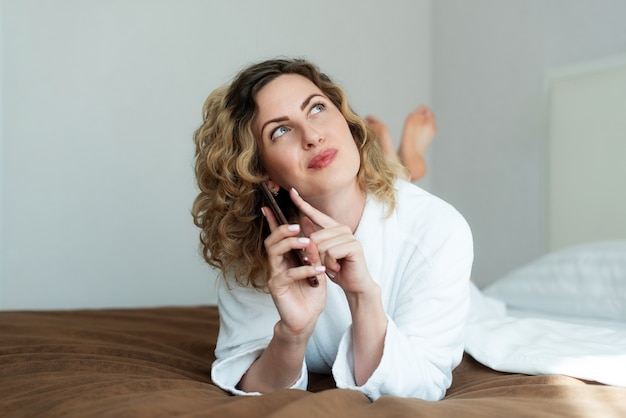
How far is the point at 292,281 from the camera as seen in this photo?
3.98ft

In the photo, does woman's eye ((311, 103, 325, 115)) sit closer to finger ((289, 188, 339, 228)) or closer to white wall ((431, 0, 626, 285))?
finger ((289, 188, 339, 228))

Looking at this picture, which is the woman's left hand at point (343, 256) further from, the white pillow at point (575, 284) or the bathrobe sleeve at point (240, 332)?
the white pillow at point (575, 284)

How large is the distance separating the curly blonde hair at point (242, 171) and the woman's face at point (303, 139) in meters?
0.04

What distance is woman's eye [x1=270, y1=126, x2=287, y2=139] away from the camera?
1.50 metres

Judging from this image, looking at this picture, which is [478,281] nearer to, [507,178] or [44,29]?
[507,178]

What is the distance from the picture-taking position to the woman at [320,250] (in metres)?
1.23

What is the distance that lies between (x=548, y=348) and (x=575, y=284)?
94cm

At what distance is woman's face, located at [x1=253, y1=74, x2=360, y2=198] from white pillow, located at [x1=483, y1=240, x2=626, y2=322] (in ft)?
3.54

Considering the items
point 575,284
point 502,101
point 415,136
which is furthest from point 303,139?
point 502,101

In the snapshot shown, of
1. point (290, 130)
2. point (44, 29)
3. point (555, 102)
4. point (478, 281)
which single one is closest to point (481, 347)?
point (290, 130)

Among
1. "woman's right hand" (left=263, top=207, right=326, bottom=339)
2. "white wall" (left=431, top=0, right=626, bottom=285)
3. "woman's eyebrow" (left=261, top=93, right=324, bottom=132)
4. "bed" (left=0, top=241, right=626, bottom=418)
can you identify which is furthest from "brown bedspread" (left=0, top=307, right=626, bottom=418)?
"white wall" (left=431, top=0, right=626, bottom=285)

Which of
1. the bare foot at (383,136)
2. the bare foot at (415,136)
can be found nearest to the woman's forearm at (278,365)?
the bare foot at (383,136)

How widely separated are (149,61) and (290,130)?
2123mm

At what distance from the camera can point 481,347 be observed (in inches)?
61.4
